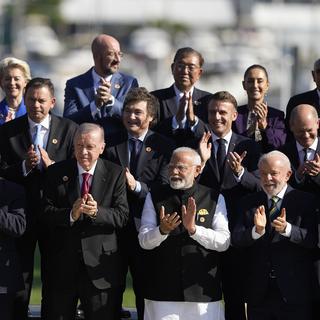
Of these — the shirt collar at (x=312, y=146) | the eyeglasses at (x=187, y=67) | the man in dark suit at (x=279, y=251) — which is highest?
the eyeglasses at (x=187, y=67)

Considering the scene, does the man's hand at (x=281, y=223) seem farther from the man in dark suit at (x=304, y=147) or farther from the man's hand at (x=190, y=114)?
the man's hand at (x=190, y=114)

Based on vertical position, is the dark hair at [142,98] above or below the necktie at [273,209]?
above

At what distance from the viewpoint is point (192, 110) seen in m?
12.1

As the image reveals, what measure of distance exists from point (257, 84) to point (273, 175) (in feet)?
5.94

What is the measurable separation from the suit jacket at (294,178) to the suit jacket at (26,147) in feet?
6.88

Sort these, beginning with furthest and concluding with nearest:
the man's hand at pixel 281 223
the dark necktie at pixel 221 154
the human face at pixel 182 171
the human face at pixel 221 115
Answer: the dark necktie at pixel 221 154, the human face at pixel 221 115, the human face at pixel 182 171, the man's hand at pixel 281 223

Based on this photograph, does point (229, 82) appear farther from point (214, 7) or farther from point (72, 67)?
point (214, 7)

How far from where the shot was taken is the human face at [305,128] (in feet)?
37.0

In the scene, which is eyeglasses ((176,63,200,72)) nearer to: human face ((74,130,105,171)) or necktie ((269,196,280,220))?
human face ((74,130,105,171))

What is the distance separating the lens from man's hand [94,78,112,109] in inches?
471

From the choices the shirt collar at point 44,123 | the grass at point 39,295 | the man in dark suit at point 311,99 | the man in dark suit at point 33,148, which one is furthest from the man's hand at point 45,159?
the grass at point 39,295

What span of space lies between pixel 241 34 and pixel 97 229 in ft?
252

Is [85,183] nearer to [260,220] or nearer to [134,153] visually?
[134,153]

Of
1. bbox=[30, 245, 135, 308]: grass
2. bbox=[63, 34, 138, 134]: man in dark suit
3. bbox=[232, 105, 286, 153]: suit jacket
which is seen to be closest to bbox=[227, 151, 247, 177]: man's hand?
bbox=[232, 105, 286, 153]: suit jacket
